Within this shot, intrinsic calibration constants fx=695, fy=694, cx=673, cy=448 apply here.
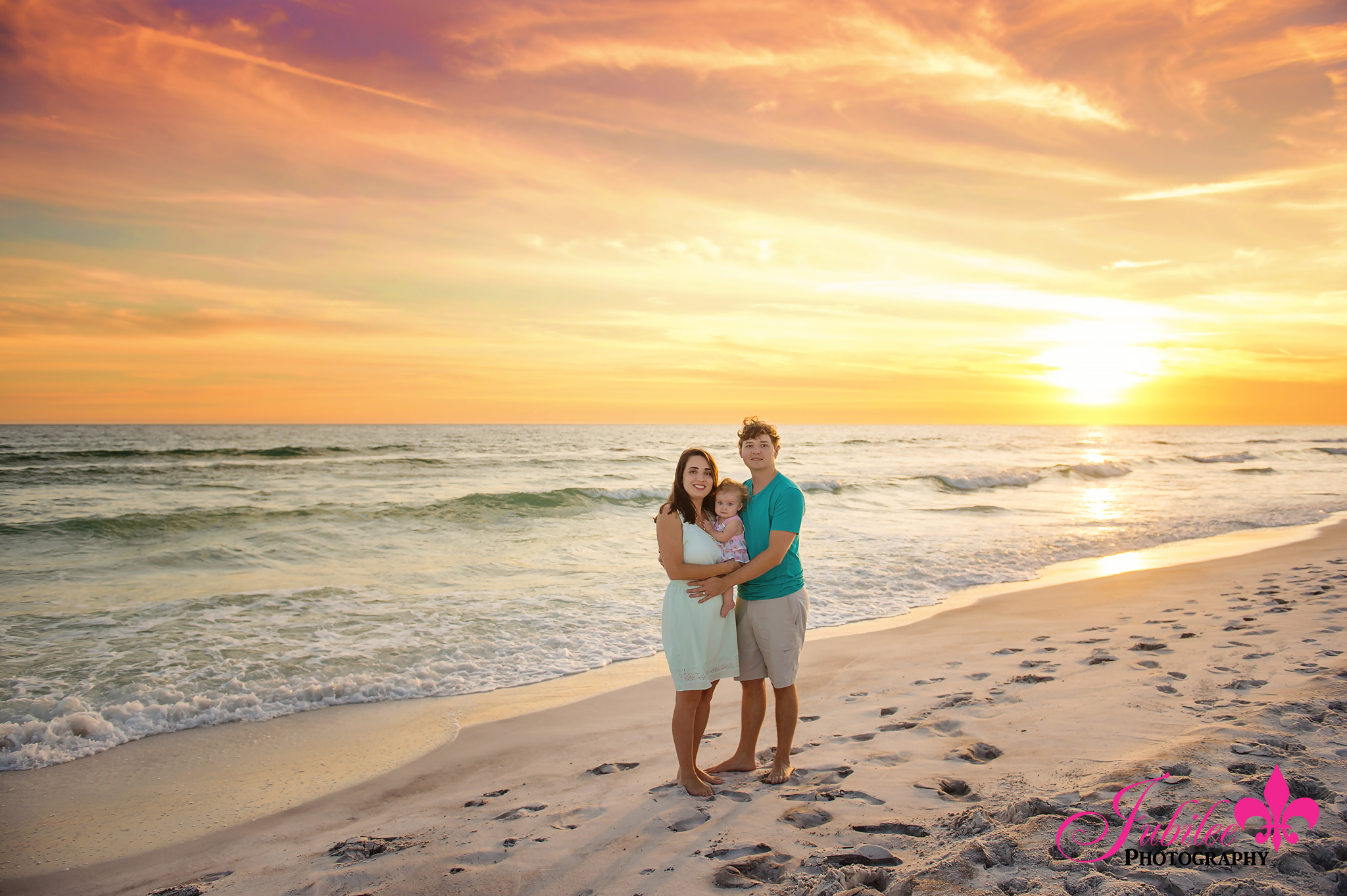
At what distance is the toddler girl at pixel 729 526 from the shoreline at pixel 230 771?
2851mm

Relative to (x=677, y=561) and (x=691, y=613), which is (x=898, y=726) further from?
(x=677, y=561)

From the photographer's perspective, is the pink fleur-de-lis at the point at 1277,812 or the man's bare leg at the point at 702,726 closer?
the pink fleur-de-lis at the point at 1277,812

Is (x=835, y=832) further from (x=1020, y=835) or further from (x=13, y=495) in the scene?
(x=13, y=495)

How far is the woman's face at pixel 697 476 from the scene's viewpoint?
3984 millimetres

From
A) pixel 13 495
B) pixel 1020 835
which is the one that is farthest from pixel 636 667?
pixel 13 495

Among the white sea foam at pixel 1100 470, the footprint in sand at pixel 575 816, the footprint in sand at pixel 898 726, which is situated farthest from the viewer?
the white sea foam at pixel 1100 470

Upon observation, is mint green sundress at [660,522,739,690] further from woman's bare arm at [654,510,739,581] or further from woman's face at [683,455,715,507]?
woman's face at [683,455,715,507]

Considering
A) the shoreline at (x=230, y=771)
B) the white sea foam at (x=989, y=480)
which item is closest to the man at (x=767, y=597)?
the shoreline at (x=230, y=771)

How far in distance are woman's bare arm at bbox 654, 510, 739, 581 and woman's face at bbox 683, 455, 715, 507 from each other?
20 cm

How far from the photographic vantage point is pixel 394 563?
12.6 meters

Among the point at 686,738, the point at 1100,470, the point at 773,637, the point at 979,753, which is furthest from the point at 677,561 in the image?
the point at 1100,470

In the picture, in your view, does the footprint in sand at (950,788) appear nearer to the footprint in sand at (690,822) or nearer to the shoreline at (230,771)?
the footprint in sand at (690,822)

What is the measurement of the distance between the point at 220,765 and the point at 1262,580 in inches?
489

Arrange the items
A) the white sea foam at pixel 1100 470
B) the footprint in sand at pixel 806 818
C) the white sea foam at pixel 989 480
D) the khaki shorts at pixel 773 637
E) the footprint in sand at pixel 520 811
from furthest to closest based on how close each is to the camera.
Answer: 1. the white sea foam at pixel 1100 470
2. the white sea foam at pixel 989 480
3. the khaki shorts at pixel 773 637
4. the footprint in sand at pixel 520 811
5. the footprint in sand at pixel 806 818
